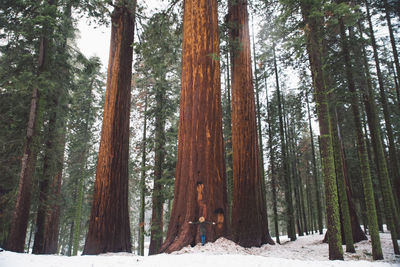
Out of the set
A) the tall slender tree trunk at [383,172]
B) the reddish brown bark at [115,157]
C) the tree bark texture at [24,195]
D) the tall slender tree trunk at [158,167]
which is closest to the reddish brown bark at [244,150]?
the reddish brown bark at [115,157]

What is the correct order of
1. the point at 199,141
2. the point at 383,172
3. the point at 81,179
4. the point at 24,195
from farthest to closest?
the point at 81,179 < the point at 24,195 < the point at 383,172 < the point at 199,141

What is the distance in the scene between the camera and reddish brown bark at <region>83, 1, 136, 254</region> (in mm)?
5828

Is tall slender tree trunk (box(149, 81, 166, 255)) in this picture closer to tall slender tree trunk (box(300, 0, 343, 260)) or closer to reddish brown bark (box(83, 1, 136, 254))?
reddish brown bark (box(83, 1, 136, 254))

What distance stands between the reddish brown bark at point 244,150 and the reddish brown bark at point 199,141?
2.21 m

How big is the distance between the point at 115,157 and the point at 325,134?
17.3 ft

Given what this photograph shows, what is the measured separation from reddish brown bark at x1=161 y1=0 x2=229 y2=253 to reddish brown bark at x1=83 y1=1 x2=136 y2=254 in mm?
2411

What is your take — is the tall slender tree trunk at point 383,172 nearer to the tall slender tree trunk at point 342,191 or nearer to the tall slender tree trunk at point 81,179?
the tall slender tree trunk at point 342,191

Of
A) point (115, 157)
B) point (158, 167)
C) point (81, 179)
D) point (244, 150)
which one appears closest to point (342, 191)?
point (244, 150)

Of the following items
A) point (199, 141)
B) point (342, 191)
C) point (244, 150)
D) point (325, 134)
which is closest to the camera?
point (199, 141)

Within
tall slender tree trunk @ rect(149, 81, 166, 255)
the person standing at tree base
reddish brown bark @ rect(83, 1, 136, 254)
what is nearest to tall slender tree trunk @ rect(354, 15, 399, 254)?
the person standing at tree base

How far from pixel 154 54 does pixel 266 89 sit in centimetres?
1187

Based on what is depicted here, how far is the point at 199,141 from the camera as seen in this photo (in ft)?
14.6

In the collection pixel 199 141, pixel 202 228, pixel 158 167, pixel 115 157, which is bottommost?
pixel 202 228

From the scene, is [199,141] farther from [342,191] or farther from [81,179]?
[81,179]
